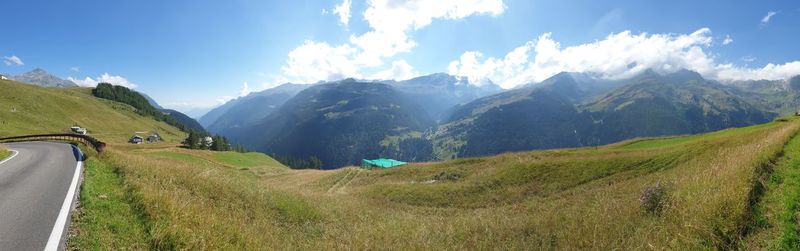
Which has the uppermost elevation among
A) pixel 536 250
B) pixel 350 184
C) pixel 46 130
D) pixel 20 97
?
pixel 20 97

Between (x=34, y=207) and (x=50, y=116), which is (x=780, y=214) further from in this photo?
(x=50, y=116)

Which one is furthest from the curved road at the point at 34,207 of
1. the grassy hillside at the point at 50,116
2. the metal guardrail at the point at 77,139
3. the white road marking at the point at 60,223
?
the grassy hillside at the point at 50,116

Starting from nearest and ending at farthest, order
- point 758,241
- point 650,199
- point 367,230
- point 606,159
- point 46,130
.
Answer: point 758,241, point 650,199, point 367,230, point 606,159, point 46,130

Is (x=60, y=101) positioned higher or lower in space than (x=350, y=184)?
higher

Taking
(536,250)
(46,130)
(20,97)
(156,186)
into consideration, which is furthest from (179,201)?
(20,97)

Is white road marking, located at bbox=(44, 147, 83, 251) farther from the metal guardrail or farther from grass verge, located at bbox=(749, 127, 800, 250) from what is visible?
the metal guardrail

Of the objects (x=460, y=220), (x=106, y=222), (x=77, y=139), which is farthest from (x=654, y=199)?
(x=77, y=139)

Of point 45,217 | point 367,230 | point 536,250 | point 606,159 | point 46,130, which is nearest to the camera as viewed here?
point 536,250

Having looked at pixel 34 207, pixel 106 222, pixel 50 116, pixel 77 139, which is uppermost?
pixel 50 116

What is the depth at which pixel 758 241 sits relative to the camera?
7172 mm

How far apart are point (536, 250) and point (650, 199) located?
4.78 m

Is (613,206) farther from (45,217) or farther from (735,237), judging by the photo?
(45,217)

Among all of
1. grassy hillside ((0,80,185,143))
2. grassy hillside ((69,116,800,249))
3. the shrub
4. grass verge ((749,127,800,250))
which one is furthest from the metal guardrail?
grass verge ((749,127,800,250))

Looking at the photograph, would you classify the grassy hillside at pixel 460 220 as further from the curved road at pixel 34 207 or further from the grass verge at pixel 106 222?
the curved road at pixel 34 207
